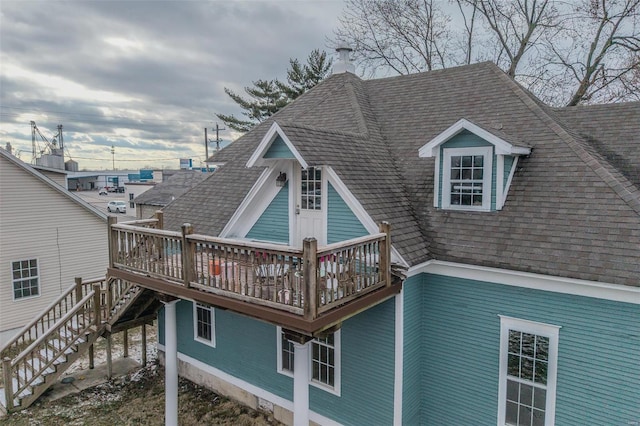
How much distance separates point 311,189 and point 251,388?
526cm

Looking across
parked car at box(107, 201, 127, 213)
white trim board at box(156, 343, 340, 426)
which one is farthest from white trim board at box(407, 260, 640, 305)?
parked car at box(107, 201, 127, 213)

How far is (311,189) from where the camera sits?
8.19m

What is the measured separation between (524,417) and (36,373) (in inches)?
449

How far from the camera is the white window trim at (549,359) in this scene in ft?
20.8

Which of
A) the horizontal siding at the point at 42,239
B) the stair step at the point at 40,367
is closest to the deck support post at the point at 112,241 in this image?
the stair step at the point at 40,367

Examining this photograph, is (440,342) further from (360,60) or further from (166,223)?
(360,60)

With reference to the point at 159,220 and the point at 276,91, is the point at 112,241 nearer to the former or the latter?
the point at 159,220

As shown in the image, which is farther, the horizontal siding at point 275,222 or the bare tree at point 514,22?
the bare tree at point 514,22

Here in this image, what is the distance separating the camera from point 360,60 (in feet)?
75.8

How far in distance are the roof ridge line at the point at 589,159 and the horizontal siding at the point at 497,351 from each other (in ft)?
5.95

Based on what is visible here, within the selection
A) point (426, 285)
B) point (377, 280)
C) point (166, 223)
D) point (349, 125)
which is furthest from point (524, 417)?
point (166, 223)

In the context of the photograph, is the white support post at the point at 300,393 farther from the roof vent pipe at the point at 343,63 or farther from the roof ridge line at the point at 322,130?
the roof vent pipe at the point at 343,63

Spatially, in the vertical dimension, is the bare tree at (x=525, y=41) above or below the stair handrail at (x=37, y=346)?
above

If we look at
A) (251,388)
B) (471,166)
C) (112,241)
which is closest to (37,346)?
(112,241)
